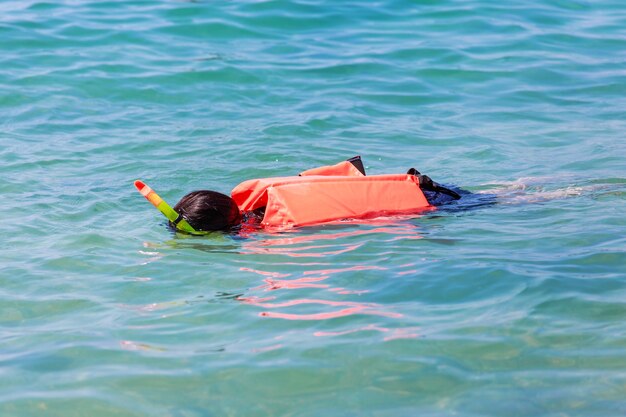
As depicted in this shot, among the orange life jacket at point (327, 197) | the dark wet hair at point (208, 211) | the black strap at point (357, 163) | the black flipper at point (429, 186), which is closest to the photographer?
the dark wet hair at point (208, 211)

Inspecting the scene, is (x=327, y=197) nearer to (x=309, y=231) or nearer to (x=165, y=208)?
(x=309, y=231)

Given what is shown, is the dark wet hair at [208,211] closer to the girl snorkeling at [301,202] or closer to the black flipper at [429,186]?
the girl snorkeling at [301,202]

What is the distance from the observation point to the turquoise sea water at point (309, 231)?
3568 millimetres

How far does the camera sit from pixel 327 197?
18.3 feet

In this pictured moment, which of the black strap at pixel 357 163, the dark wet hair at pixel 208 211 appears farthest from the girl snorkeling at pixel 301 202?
the black strap at pixel 357 163

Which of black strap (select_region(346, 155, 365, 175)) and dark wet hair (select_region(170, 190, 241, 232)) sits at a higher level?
black strap (select_region(346, 155, 365, 175))

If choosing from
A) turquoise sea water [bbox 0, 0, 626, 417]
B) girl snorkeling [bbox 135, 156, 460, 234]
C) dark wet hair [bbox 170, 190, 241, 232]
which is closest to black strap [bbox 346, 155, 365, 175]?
→ girl snorkeling [bbox 135, 156, 460, 234]

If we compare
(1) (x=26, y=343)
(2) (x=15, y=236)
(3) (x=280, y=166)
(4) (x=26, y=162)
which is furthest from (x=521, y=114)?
(1) (x=26, y=343)

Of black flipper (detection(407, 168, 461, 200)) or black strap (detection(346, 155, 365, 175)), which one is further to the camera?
black strap (detection(346, 155, 365, 175))

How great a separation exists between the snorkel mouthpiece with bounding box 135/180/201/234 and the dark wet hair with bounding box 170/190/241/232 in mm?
51

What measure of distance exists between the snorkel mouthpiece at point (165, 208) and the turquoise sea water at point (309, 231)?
Result: 134 millimetres

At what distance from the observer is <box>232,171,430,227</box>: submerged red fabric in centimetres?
550

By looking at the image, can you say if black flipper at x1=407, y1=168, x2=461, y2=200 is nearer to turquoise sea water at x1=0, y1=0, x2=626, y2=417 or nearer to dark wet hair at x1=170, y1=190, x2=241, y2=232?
turquoise sea water at x1=0, y1=0, x2=626, y2=417

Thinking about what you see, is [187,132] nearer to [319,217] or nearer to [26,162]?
[26,162]
